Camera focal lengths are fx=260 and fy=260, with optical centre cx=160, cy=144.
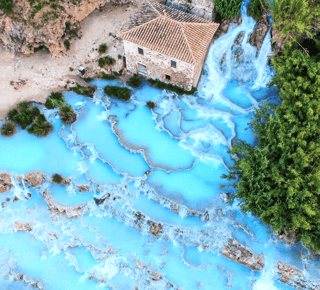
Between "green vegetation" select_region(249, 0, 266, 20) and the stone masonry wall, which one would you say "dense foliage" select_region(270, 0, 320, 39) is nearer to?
"green vegetation" select_region(249, 0, 266, 20)

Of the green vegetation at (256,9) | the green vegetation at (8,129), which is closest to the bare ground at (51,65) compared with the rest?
the green vegetation at (8,129)

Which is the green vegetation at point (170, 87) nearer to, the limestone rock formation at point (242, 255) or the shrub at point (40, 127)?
the shrub at point (40, 127)

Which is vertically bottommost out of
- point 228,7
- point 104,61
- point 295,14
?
point 104,61

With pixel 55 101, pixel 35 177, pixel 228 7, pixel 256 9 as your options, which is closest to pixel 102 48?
pixel 55 101

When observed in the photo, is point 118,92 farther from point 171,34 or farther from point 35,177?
point 35,177

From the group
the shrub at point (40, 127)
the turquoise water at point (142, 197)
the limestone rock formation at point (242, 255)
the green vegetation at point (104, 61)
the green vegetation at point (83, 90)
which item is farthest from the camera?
the green vegetation at point (104, 61)
